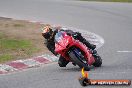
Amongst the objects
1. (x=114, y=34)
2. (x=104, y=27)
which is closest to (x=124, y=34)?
(x=114, y=34)

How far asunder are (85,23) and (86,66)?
12089 millimetres

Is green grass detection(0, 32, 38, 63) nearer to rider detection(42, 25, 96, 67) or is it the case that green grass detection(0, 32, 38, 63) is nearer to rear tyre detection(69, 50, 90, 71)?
rider detection(42, 25, 96, 67)

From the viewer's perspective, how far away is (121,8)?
31766mm

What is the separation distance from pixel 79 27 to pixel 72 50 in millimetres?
10440

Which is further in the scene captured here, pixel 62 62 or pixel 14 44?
pixel 14 44

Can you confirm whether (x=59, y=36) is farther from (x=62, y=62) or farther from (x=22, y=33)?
(x=22, y=33)

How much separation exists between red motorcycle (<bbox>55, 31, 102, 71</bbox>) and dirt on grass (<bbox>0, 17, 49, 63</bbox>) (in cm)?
246

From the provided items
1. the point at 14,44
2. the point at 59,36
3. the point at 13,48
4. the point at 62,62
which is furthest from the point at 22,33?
the point at 59,36

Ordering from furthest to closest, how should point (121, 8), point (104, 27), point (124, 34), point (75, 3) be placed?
1. point (75, 3)
2. point (121, 8)
3. point (104, 27)
4. point (124, 34)

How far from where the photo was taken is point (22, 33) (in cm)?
2011

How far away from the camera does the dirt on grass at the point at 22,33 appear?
1607cm

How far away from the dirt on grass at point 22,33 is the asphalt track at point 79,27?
66.1 inches

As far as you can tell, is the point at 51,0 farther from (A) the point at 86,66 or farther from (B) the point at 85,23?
(A) the point at 86,66

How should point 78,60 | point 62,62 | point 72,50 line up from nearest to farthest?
point 78,60 < point 72,50 < point 62,62
